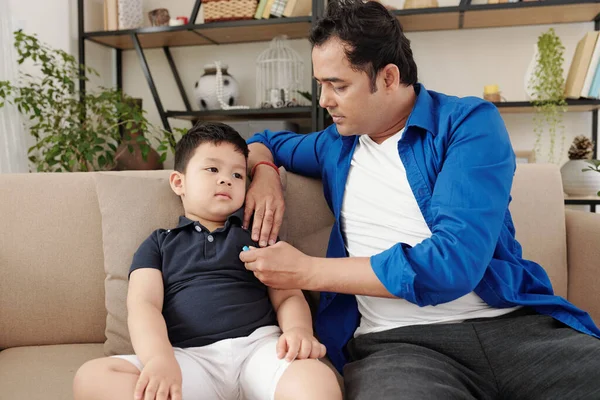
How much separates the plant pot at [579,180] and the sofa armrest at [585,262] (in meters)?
1.26

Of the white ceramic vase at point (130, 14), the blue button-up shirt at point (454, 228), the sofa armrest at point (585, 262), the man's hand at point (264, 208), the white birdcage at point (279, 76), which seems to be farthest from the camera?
the white ceramic vase at point (130, 14)

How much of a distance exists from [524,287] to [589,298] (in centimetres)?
40

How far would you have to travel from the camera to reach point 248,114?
3354 mm

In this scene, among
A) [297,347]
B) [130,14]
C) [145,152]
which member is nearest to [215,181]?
[297,347]

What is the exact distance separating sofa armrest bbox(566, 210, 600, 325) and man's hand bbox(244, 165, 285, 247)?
83cm

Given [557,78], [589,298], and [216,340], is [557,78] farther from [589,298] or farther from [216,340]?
[216,340]

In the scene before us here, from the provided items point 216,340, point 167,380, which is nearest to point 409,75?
point 216,340

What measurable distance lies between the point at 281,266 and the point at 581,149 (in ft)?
7.53

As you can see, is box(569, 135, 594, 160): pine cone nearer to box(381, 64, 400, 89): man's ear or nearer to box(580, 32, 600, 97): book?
box(580, 32, 600, 97): book

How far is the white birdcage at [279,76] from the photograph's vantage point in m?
3.23

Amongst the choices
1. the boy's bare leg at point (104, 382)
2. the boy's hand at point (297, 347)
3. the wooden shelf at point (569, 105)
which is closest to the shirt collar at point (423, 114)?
the boy's hand at point (297, 347)

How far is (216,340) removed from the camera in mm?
1153

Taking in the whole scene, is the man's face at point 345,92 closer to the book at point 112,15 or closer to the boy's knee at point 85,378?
the boy's knee at point 85,378

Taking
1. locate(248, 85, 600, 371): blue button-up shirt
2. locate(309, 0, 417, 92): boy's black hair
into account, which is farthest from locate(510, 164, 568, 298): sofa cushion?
locate(309, 0, 417, 92): boy's black hair
